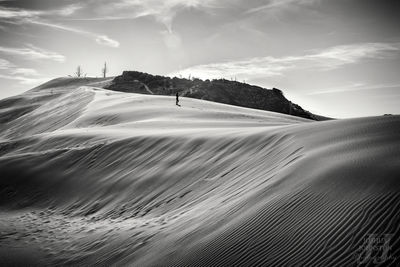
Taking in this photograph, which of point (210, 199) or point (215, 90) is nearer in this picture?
point (210, 199)

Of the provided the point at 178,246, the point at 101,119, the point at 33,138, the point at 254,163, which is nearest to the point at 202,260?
the point at 178,246

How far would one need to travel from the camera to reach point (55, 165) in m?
11.5

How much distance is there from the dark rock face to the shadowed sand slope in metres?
41.5

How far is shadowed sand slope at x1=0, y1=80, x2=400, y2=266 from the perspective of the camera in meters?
3.69

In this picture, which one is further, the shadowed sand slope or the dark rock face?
the dark rock face

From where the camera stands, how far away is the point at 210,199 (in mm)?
6219

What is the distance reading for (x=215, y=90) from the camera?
55812mm

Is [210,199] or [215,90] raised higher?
[215,90]

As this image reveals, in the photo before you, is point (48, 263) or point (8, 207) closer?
point (48, 263)

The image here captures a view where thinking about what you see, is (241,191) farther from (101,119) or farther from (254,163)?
(101,119)

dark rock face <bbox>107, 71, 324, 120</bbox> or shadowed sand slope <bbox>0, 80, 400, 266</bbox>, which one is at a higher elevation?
dark rock face <bbox>107, 71, 324, 120</bbox>

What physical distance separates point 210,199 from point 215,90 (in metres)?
50.5

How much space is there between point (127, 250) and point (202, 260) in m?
1.92

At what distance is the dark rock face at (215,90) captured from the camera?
54219 mm
